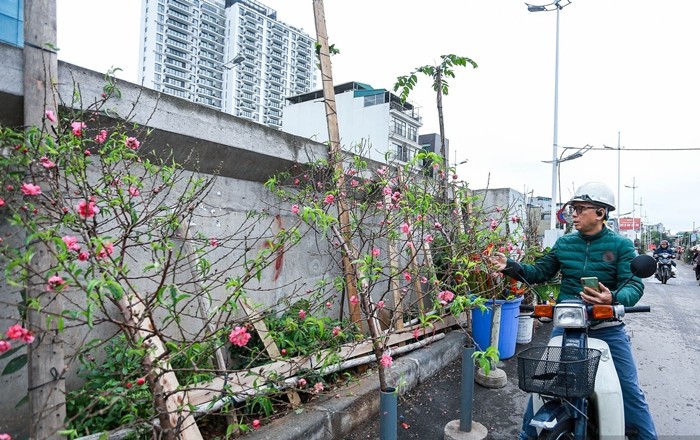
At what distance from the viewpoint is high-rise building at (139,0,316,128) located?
251 ft

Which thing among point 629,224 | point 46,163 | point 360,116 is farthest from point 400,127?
point 46,163

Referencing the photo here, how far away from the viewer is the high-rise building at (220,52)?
76.5 m

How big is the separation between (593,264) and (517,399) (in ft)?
6.23

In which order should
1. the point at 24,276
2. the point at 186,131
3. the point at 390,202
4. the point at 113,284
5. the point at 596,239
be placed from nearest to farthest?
the point at 113,284
the point at 24,276
the point at 596,239
the point at 186,131
the point at 390,202

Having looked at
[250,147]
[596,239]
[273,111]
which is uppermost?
[273,111]

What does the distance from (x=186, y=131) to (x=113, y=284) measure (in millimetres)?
1857

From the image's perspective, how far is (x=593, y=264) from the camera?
2.55 meters

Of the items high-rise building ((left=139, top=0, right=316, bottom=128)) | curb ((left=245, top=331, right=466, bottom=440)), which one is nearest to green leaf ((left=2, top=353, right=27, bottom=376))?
curb ((left=245, top=331, right=466, bottom=440))

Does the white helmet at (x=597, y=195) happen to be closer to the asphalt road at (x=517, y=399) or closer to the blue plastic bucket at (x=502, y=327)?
the asphalt road at (x=517, y=399)

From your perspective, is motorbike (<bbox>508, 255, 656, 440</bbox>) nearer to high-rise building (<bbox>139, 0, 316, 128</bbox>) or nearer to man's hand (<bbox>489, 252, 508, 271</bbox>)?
man's hand (<bbox>489, 252, 508, 271</bbox>)

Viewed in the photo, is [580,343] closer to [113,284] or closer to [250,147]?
[113,284]

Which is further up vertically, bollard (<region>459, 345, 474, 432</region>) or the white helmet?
the white helmet

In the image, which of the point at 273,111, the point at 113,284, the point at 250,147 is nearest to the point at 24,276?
the point at 113,284

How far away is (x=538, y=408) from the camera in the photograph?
2342 millimetres
